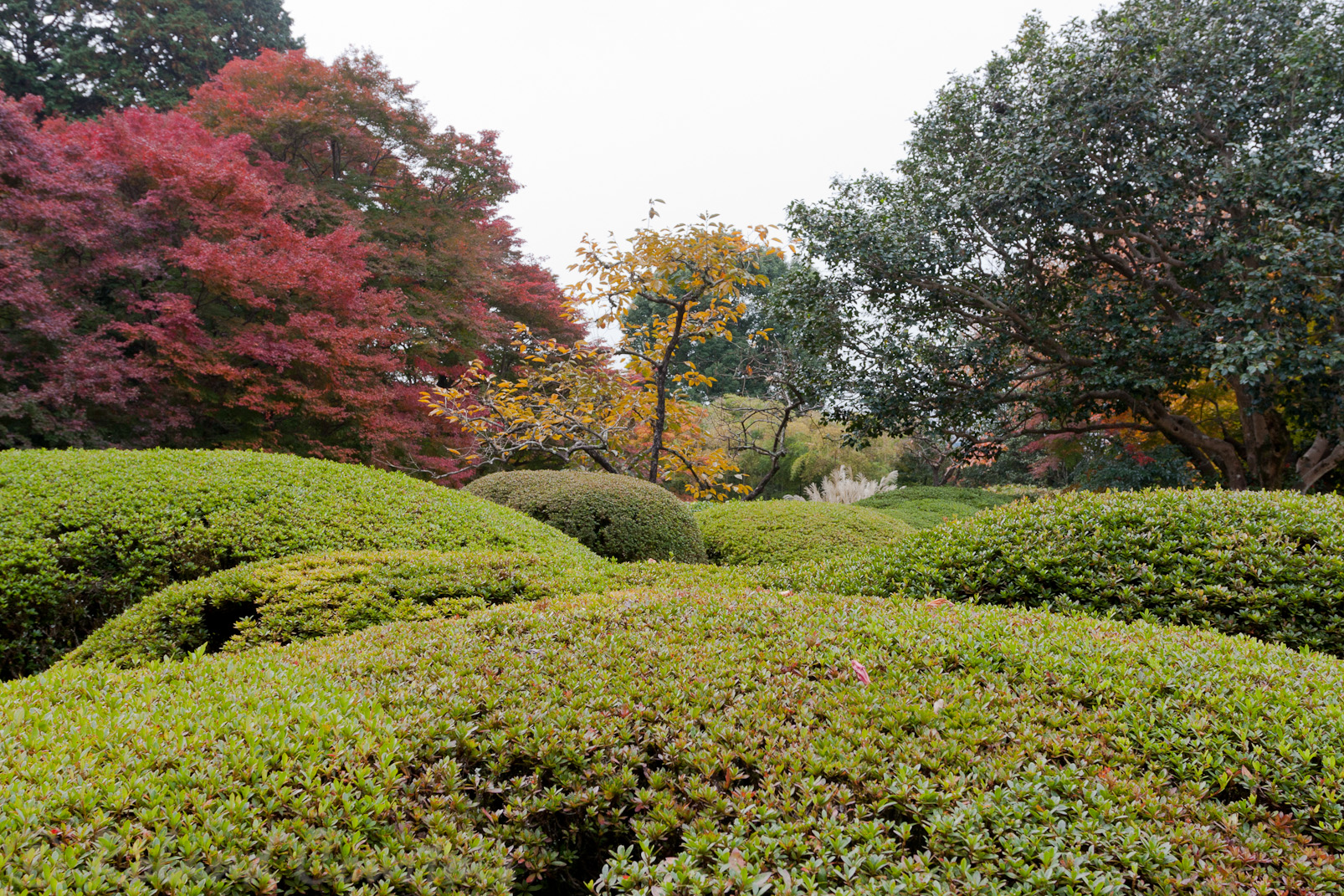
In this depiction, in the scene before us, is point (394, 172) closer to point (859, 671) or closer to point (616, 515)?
point (616, 515)

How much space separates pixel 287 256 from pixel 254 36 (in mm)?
12054

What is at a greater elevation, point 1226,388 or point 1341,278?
point 1341,278

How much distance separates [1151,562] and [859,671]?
2064mm

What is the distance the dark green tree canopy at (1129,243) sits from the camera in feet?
22.0

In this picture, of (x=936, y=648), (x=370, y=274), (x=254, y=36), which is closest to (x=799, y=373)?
(x=370, y=274)

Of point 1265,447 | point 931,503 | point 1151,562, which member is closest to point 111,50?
point 931,503

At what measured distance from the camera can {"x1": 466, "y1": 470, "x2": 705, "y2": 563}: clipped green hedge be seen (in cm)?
601

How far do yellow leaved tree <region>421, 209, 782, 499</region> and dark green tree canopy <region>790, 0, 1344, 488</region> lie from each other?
213cm

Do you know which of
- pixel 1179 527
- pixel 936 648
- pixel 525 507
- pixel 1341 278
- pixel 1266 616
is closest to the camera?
pixel 936 648

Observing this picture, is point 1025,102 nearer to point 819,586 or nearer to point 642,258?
point 642,258

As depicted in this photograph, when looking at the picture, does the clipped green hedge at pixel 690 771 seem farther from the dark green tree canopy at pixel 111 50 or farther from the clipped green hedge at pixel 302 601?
the dark green tree canopy at pixel 111 50

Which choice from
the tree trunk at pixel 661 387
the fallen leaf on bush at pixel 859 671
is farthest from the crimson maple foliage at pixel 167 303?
the fallen leaf on bush at pixel 859 671

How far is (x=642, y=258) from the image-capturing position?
732cm

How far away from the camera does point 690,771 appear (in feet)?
5.37
